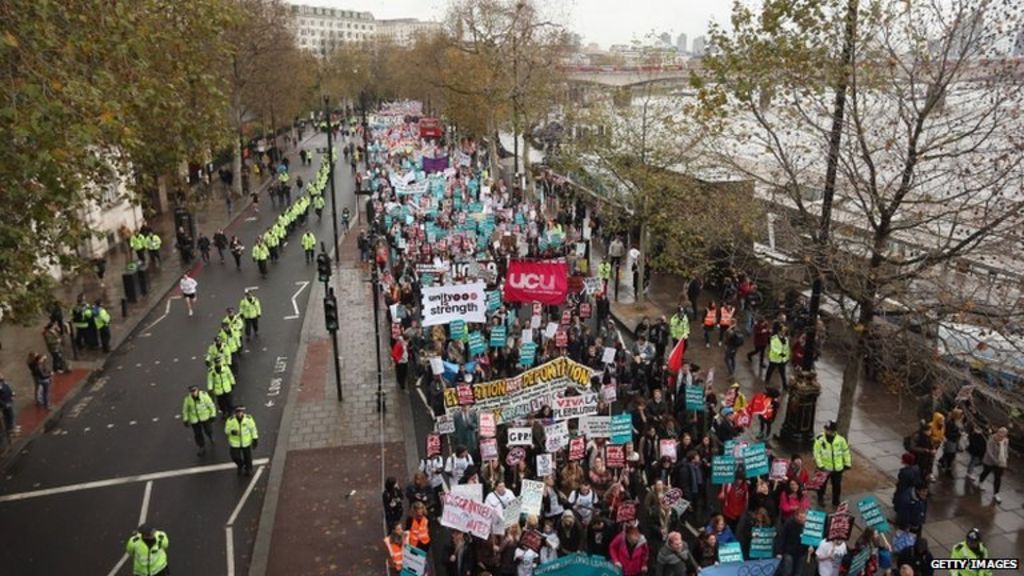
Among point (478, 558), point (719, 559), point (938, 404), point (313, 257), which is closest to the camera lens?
point (719, 559)

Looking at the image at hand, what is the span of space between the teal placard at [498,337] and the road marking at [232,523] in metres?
5.70

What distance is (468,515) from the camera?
1030 centimetres

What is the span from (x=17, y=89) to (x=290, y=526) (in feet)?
25.4

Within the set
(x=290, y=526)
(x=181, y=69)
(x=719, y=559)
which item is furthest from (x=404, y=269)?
(x=719, y=559)

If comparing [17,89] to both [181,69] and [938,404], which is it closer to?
[181,69]

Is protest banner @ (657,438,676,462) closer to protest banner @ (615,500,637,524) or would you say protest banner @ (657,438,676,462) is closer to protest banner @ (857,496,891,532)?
protest banner @ (615,500,637,524)

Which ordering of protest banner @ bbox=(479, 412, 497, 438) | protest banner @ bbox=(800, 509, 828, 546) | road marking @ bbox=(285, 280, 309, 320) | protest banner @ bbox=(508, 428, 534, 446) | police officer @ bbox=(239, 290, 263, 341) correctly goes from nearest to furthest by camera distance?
protest banner @ bbox=(800, 509, 828, 546) → protest banner @ bbox=(508, 428, 534, 446) → protest banner @ bbox=(479, 412, 497, 438) → police officer @ bbox=(239, 290, 263, 341) → road marking @ bbox=(285, 280, 309, 320)

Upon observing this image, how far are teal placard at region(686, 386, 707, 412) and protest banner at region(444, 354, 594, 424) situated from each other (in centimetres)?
235

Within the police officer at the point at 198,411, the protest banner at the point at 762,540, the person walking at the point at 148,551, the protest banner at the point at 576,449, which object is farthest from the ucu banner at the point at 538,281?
the person walking at the point at 148,551

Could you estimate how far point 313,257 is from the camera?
1222 inches

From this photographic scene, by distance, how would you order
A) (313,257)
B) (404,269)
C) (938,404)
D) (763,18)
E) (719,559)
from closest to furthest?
(719,559) → (763,18) → (938,404) → (404,269) → (313,257)

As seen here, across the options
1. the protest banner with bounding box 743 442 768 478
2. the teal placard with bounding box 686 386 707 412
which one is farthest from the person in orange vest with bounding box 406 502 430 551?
the teal placard with bounding box 686 386 707 412

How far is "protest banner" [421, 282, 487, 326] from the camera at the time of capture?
16312 mm

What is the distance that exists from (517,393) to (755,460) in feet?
13.7
